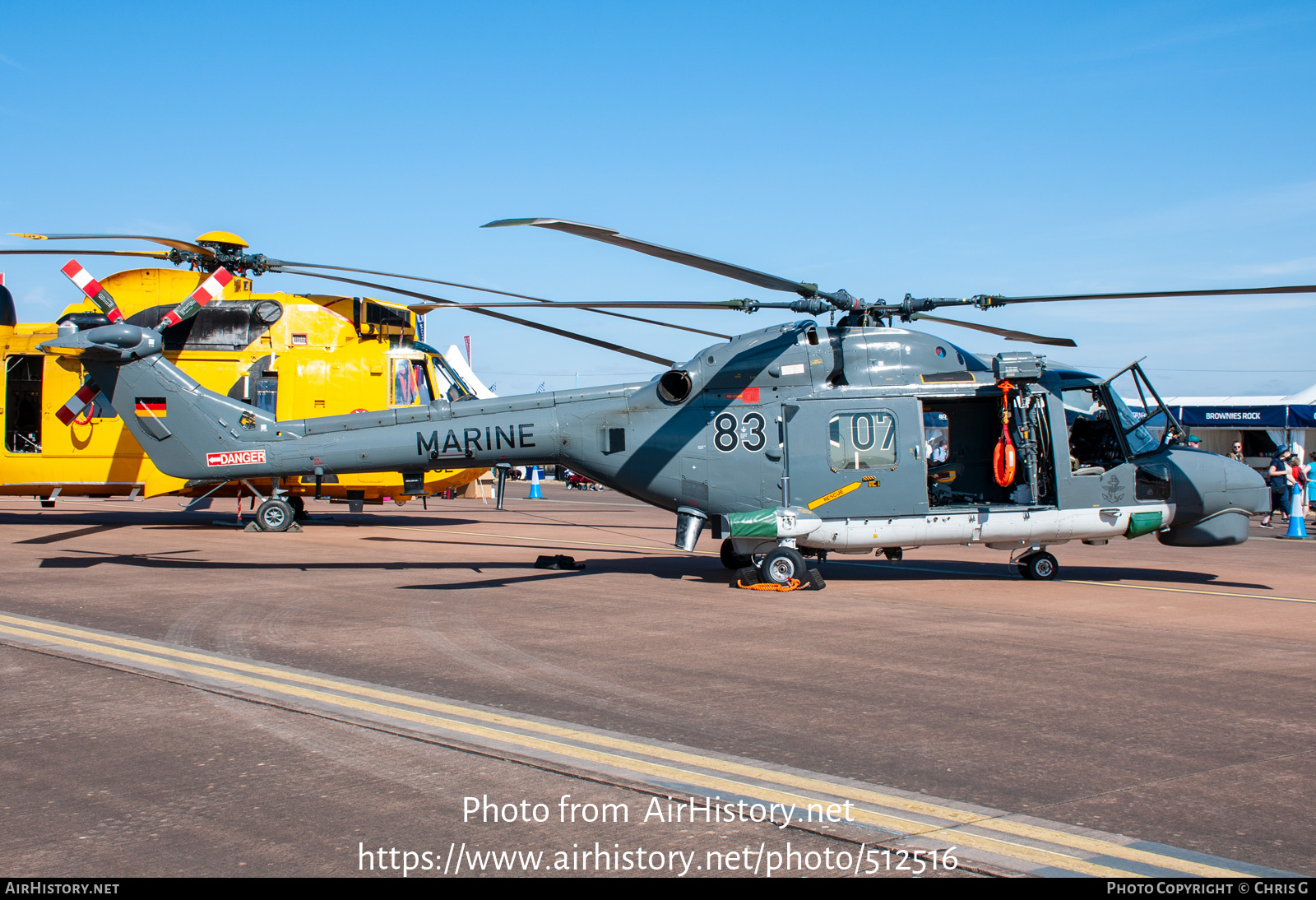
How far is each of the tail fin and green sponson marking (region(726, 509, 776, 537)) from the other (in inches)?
262

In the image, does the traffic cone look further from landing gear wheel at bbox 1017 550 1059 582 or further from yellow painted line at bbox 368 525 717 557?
yellow painted line at bbox 368 525 717 557

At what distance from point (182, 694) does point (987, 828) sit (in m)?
5.02

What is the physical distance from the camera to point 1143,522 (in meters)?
13.0

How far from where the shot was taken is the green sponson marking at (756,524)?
1273 centimetres

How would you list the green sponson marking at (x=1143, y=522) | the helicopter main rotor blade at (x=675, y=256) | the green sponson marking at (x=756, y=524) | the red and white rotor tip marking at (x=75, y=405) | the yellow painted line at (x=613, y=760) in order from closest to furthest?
1. the yellow painted line at (x=613, y=760)
2. the helicopter main rotor blade at (x=675, y=256)
3. the green sponson marking at (x=756, y=524)
4. the green sponson marking at (x=1143, y=522)
5. the red and white rotor tip marking at (x=75, y=405)

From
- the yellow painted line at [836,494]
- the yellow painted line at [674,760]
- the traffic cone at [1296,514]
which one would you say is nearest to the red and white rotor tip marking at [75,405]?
the yellow painted line at [674,760]

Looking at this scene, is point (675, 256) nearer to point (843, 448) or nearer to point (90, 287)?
point (843, 448)

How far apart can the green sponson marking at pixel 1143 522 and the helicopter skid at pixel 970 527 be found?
0.05m

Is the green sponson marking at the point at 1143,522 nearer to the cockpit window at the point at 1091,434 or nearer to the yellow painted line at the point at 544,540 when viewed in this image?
the cockpit window at the point at 1091,434

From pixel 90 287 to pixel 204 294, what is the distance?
201 cm

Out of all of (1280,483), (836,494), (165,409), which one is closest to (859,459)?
(836,494)

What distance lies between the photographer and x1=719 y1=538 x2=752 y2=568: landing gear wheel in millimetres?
14266

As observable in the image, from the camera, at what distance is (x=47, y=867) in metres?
3.72

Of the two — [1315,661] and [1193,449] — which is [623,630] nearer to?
[1315,661]
